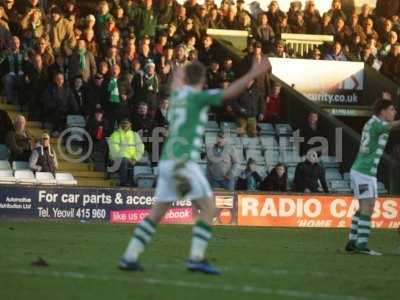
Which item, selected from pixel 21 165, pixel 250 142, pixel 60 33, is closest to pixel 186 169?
pixel 21 165

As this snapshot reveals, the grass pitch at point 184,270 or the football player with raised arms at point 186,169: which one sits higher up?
the football player with raised arms at point 186,169

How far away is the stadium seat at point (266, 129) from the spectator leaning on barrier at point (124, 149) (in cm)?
461

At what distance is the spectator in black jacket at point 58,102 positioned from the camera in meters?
27.1

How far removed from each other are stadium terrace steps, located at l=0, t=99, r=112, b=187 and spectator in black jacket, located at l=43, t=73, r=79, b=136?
0.45m

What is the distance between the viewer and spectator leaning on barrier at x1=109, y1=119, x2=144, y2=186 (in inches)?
1067

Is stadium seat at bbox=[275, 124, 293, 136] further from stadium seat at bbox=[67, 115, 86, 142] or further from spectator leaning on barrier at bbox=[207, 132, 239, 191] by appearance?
stadium seat at bbox=[67, 115, 86, 142]

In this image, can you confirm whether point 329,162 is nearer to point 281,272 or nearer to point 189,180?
point 281,272

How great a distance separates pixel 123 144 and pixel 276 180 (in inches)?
152

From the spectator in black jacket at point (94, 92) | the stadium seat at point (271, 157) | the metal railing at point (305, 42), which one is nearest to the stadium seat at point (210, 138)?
the stadium seat at point (271, 157)

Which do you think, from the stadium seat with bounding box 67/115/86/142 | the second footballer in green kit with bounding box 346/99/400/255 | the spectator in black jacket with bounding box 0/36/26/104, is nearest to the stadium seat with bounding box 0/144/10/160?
the spectator in black jacket with bounding box 0/36/26/104

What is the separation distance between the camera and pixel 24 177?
25578 mm

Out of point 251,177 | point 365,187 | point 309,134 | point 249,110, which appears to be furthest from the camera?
point 309,134

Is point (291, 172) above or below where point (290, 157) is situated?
below

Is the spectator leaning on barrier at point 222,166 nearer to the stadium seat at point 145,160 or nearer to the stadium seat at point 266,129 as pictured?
the stadium seat at point 145,160
